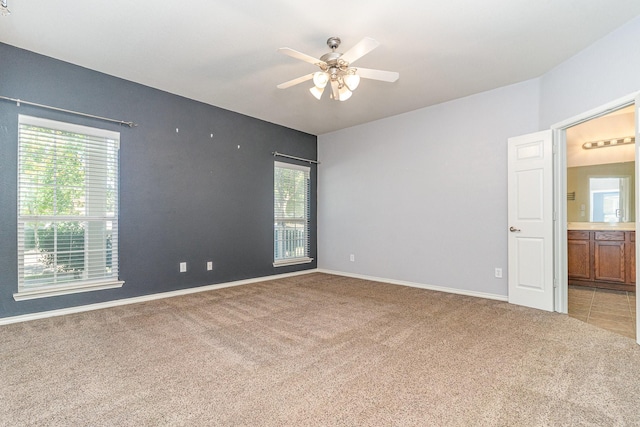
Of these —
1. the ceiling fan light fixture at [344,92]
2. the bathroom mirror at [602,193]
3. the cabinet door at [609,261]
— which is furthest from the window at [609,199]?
the ceiling fan light fixture at [344,92]

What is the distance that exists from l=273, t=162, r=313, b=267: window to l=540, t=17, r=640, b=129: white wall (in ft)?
12.4

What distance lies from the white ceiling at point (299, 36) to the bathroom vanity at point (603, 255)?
270 cm

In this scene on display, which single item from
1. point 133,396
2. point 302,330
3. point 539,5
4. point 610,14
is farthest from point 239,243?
point 610,14

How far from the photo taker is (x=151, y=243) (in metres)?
3.94

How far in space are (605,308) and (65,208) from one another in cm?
612

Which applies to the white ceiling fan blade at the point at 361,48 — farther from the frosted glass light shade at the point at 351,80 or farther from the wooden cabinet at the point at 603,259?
the wooden cabinet at the point at 603,259

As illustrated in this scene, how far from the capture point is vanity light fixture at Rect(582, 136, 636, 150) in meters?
4.75

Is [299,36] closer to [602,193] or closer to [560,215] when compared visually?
[560,215]

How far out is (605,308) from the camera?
3.57m

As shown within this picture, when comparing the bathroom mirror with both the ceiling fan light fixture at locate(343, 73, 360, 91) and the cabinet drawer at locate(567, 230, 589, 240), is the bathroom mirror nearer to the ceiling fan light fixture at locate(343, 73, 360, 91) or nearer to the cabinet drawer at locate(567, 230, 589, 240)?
the cabinet drawer at locate(567, 230, 589, 240)

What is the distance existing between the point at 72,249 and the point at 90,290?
493 mm

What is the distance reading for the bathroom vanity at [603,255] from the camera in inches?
173

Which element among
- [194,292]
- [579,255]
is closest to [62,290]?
[194,292]

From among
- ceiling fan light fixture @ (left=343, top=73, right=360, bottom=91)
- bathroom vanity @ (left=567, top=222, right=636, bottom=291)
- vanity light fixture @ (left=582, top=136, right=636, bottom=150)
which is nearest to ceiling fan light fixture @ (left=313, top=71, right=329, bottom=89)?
ceiling fan light fixture @ (left=343, top=73, right=360, bottom=91)
